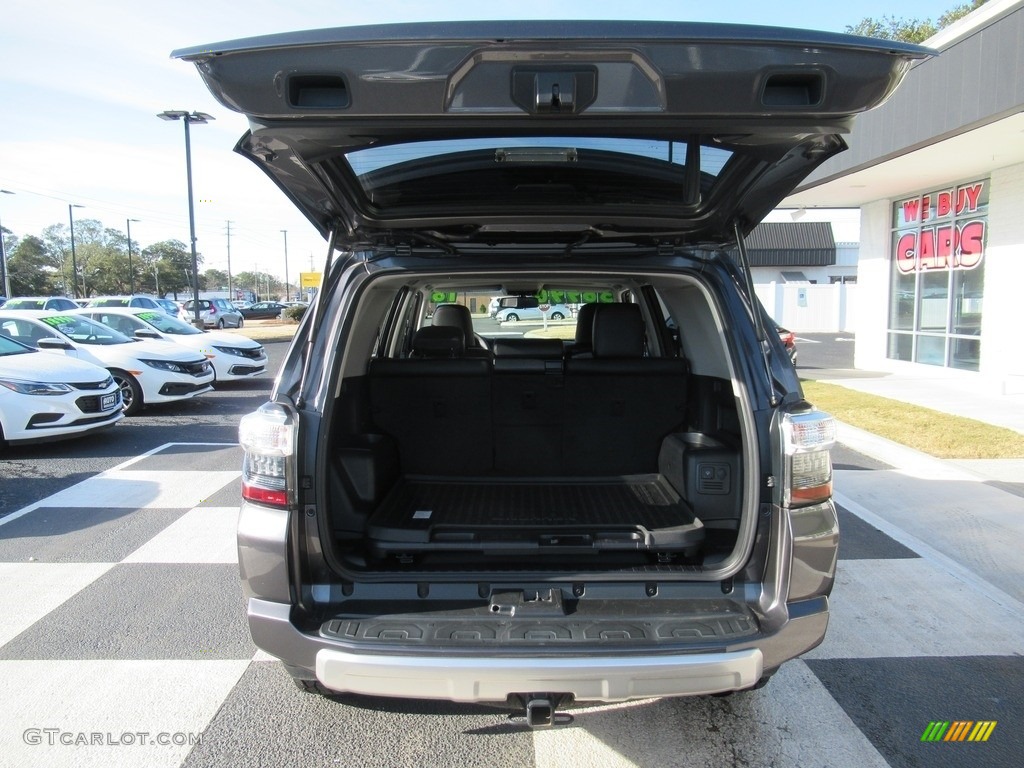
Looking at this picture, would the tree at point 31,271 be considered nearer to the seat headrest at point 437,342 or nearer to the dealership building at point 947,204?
the dealership building at point 947,204

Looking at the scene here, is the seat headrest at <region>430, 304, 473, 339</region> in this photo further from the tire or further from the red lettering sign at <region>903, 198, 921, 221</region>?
the red lettering sign at <region>903, 198, 921, 221</region>

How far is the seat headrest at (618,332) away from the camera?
3.98 m

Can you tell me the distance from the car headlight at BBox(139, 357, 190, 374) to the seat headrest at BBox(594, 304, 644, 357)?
7608 mm

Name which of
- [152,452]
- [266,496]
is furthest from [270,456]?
[152,452]

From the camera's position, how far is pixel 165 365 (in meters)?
9.62

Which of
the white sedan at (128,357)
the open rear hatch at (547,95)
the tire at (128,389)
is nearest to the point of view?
the open rear hatch at (547,95)

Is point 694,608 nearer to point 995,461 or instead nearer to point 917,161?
point 995,461

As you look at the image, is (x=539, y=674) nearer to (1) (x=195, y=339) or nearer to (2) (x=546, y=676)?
(2) (x=546, y=676)

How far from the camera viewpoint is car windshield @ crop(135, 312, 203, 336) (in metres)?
12.2

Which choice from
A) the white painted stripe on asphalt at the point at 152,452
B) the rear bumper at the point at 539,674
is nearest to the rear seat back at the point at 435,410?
the rear bumper at the point at 539,674

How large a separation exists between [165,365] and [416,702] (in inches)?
325

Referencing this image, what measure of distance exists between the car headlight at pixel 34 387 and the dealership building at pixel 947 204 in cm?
1073

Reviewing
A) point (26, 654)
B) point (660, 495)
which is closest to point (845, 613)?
point (660, 495)

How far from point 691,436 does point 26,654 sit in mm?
3325
